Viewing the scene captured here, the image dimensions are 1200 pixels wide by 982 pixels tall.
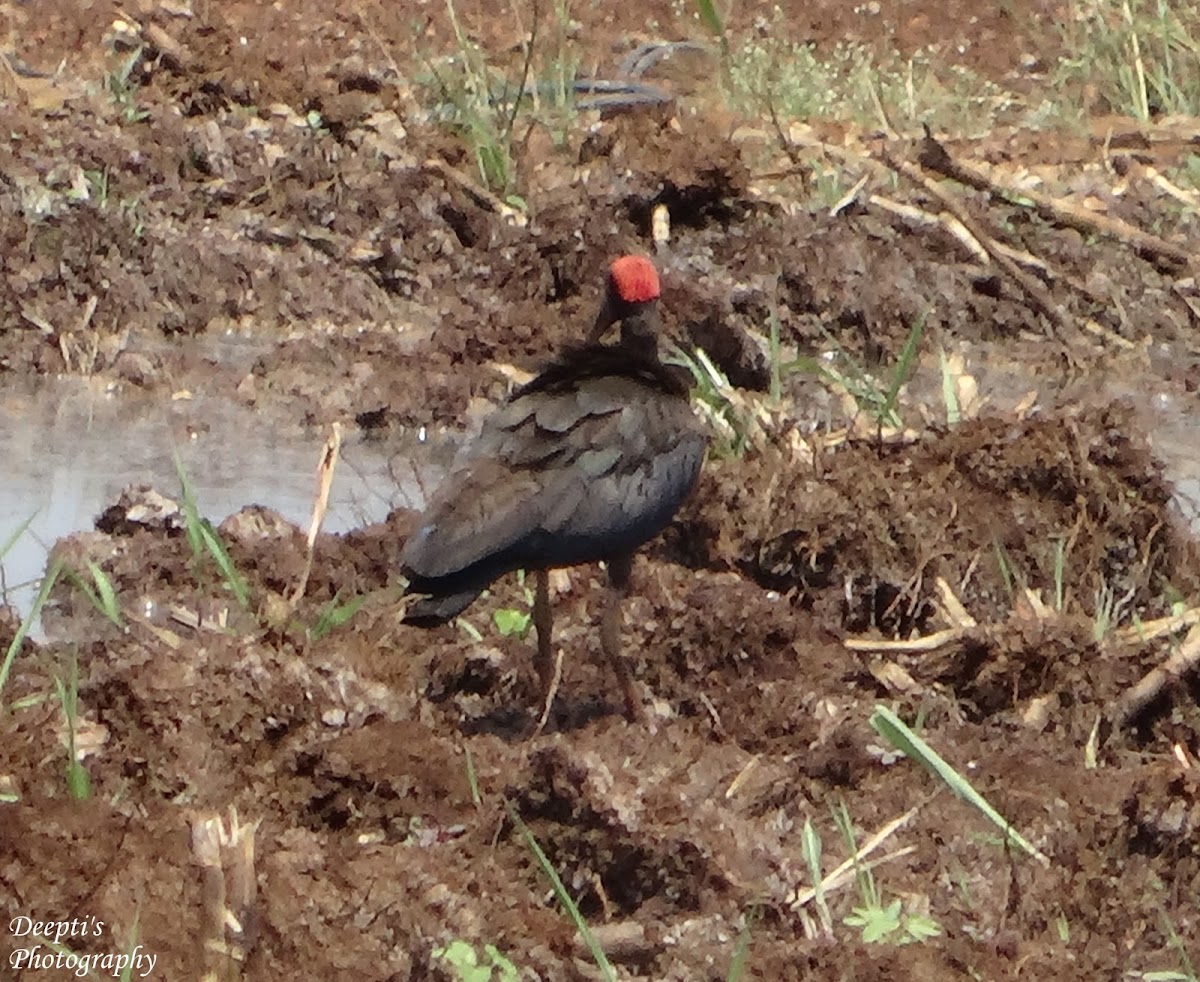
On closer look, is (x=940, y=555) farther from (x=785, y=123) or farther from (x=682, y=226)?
(x=785, y=123)

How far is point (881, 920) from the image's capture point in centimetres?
398

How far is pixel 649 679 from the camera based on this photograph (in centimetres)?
530

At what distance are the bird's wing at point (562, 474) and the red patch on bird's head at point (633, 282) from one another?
1.57 feet

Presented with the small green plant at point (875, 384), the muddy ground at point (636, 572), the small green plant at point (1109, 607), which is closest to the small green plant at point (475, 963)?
the muddy ground at point (636, 572)

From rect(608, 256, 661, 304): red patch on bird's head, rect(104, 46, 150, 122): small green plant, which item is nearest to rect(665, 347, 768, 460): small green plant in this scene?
rect(608, 256, 661, 304): red patch on bird's head

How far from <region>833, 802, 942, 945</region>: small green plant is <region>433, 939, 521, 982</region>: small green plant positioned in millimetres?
685

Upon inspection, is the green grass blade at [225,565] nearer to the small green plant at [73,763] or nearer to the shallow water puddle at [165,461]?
the shallow water puddle at [165,461]

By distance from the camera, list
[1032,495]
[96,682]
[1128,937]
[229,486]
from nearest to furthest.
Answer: [1128,937] → [96,682] → [1032,495] → [229,486]

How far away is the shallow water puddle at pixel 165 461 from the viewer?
638 cm

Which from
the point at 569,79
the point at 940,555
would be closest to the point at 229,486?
the point at 940,555

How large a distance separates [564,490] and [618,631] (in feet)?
1.43

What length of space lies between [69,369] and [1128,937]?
4.71 m

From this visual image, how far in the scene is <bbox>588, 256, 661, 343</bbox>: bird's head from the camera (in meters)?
5.75

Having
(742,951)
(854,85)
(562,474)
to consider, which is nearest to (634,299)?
(562,474)
